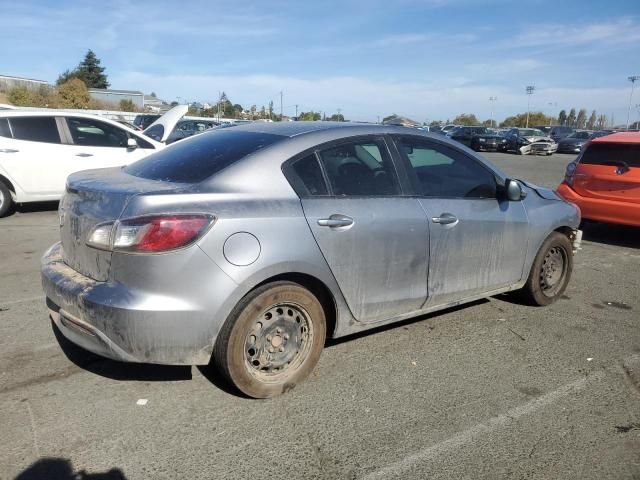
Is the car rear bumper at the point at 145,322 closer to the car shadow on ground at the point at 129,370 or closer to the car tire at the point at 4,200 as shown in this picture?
the car shadow on ground at the point at 129,370

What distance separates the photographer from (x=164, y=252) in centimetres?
274

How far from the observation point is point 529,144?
31203 mm

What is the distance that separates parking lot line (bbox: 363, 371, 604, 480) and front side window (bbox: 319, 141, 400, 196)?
155 centimetres

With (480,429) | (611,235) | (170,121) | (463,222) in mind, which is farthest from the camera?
(170,121)

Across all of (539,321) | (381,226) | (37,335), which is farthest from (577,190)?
(37,335)

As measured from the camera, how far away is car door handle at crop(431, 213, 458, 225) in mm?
3738

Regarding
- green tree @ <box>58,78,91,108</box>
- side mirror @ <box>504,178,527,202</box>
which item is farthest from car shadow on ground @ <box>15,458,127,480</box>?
green tree @ <box>58,78,91,108</box>

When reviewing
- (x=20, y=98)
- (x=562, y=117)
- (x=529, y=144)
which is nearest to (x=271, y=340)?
(x=529, y=144)

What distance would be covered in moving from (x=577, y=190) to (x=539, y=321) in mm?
3916

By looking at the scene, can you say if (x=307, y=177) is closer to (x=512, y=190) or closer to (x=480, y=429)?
(x=480, y=429)

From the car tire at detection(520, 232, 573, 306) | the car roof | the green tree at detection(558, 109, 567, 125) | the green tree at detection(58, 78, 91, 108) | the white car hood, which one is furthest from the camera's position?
the green tree at detection(558, 109, 567, 125)

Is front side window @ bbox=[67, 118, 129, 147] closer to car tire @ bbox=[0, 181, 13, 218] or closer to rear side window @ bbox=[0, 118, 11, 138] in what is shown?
rear side window @ bbox=[0, 118, 11, 138]

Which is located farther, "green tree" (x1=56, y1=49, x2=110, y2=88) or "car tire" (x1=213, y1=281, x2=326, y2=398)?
"green tree" (x1=56, y1=49, x2=110, y2=88)

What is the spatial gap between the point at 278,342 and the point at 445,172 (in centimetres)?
192
